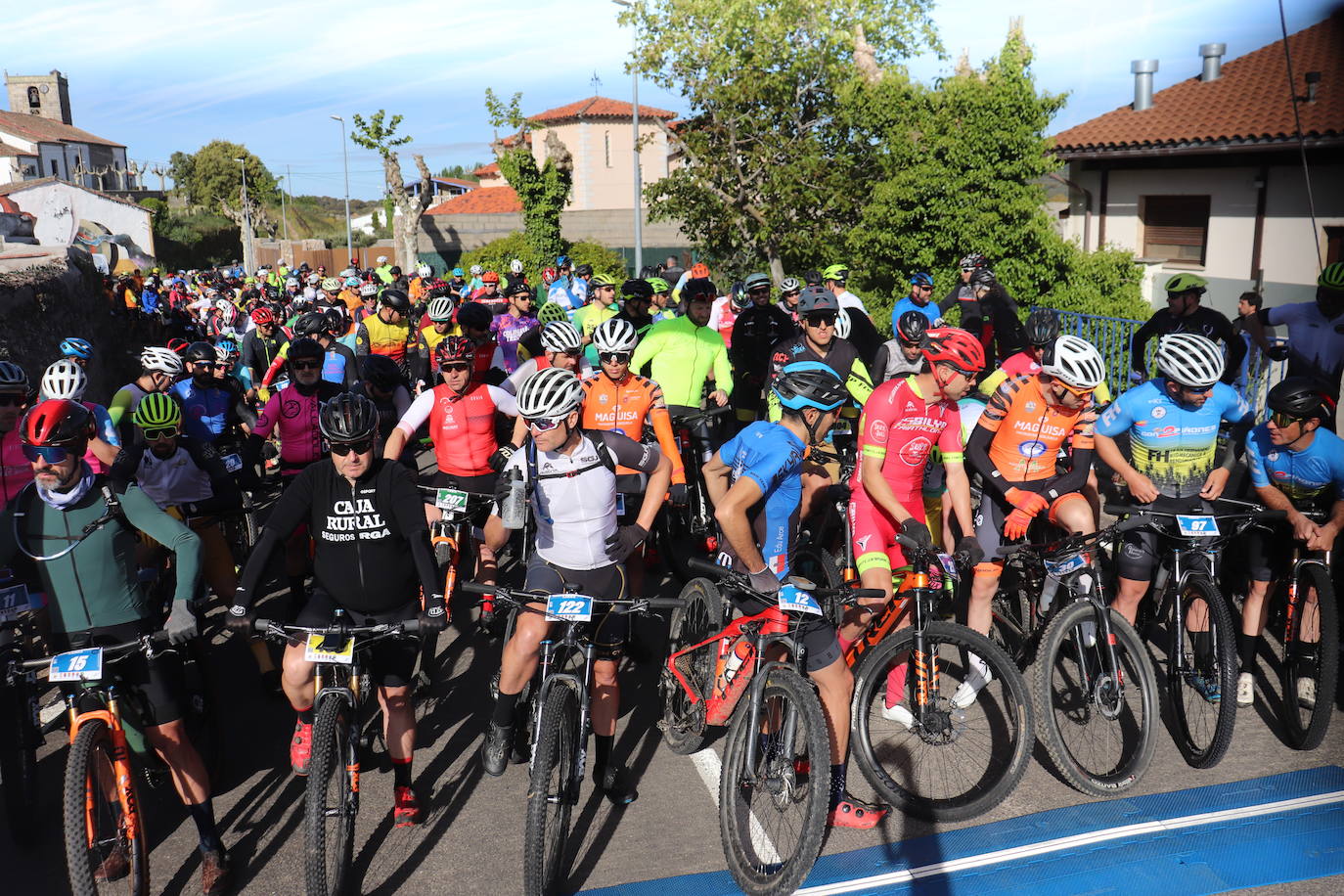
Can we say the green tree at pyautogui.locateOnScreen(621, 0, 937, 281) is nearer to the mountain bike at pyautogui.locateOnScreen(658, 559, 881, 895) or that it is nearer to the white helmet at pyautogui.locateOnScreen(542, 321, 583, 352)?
the white helmet at pyautogui.locateOnScreen(542, 321, 583, 352)

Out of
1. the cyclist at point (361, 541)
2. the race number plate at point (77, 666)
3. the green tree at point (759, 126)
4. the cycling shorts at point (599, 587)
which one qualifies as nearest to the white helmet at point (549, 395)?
→ the cyclist at point (361, 541)

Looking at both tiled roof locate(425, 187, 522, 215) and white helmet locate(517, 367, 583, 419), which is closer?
white helmet locate(517, 367, 583, 419)

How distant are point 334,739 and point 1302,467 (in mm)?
5417

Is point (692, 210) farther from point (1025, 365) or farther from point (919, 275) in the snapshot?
point (1025, 365)

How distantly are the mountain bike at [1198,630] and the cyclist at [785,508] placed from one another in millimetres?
1886

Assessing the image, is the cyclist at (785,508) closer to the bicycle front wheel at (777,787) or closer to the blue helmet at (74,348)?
the bicycle front wheel at (777,787)

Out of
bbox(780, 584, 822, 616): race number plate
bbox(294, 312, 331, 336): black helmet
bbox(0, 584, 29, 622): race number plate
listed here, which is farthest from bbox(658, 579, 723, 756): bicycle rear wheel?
bbox(294, 312, 331, 336): black helmet

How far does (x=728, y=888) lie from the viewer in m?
4.61

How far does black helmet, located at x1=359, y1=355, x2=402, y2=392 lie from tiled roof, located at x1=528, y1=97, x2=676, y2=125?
187 ft

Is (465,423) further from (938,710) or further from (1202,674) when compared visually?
(1202,674)

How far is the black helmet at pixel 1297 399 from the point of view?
573 cm

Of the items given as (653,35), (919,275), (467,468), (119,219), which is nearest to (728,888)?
(467,468)

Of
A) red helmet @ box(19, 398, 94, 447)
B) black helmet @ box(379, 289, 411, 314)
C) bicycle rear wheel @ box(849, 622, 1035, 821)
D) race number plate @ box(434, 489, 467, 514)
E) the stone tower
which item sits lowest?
bicycle rear wheel @ box(849, 622, 1035, 821)

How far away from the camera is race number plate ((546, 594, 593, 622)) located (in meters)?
4.61
